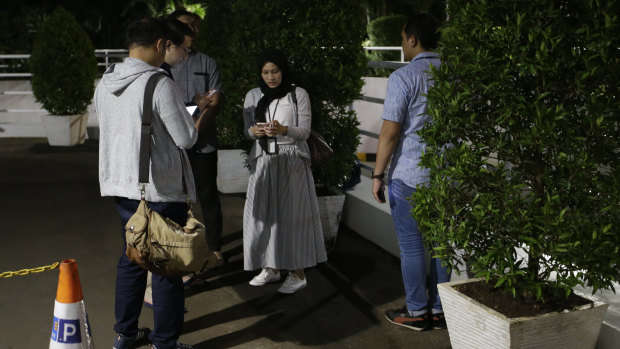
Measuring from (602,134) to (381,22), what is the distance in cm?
2354

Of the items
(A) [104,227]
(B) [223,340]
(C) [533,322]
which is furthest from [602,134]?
(A) [104,227]

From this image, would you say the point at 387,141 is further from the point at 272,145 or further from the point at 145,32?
the point at 145,32

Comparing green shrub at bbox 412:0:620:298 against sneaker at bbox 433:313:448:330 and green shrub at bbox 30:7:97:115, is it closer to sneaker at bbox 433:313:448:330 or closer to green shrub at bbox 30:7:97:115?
sneaker at bbox 433:313:448:330

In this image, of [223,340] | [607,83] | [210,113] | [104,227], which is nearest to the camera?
[607,83]

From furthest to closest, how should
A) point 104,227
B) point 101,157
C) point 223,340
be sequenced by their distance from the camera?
point 104,227 → point 223,340 → point 101,157

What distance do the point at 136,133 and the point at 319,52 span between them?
8.74 ft

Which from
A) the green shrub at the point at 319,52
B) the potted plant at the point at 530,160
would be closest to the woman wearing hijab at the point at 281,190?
the green shrub at the point at 319,52

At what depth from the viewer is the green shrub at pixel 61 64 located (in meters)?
11.4

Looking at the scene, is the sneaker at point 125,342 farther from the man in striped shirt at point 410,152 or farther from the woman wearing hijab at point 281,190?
the man in striped shirt at point 410,152

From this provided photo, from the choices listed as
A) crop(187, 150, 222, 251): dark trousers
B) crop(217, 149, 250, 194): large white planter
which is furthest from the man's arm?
crop(217, 149, 250, 194): large white planter

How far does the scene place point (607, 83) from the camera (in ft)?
10.5

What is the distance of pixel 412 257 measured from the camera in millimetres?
4523

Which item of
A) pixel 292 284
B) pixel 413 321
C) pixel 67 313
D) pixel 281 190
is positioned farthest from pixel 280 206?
pixel 67 313

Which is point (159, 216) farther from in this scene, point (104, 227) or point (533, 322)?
point (104, 227)
